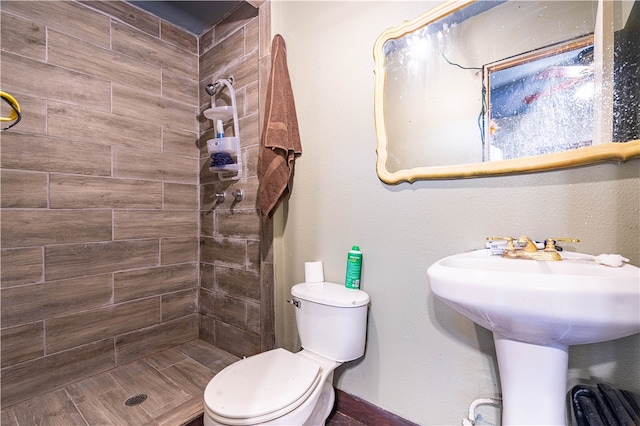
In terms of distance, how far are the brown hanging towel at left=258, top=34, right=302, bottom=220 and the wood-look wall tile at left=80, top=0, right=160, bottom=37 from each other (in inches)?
37.5

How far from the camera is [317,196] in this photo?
142cm

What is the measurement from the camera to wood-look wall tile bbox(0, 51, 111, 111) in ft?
4.29

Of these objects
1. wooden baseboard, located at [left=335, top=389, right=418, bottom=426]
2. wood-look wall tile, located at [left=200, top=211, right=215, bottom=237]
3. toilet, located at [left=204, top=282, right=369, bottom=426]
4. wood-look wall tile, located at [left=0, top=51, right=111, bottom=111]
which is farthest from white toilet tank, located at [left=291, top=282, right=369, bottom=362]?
wood-look wall tile, located at [left=0, top=51, right=111, bottom=111]

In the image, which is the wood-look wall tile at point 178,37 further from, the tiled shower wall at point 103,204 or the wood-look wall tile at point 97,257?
the wood-look wall tile at point 97,257

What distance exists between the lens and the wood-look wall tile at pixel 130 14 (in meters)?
1.57

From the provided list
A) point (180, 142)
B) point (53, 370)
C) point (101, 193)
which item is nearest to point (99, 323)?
point (53, 370)

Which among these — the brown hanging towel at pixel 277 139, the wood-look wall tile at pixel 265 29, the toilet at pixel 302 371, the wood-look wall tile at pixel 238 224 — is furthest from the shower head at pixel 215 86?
the toilet at pixel 302 371

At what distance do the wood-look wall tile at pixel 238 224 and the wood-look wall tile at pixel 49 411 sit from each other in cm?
107

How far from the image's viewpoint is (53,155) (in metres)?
1.42

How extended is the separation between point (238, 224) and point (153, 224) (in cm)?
58

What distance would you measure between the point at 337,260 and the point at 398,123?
0.69 meters

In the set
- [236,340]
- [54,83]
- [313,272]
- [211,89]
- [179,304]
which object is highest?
[211,89]

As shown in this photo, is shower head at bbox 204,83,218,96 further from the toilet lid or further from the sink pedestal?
the sink pedestal

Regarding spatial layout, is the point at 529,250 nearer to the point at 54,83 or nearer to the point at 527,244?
the point at 527,244
